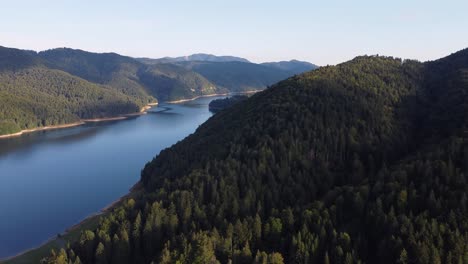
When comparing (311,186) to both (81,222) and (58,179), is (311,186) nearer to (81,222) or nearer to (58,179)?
(81,222)

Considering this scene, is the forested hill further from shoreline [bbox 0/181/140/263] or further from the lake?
the lake

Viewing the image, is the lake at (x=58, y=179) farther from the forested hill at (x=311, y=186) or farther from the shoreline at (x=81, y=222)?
the forested hill at (x=311, y=186)

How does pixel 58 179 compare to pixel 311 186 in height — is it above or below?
below

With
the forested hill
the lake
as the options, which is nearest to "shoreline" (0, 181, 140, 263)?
the lake

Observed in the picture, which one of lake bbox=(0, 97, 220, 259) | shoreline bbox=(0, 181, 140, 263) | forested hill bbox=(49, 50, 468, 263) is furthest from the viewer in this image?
lake bbox=(0, 97, 220, 259)

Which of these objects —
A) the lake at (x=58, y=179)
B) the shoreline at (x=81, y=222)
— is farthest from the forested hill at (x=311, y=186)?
the lake at (x=58, y=179)

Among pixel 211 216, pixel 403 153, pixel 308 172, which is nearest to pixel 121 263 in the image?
pixel 211 216

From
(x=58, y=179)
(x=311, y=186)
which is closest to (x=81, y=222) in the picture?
(x=58, y=179)
